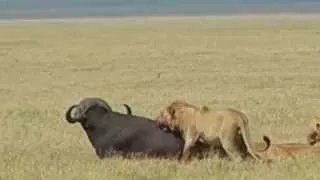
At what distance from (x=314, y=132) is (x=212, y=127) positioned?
5.52ft

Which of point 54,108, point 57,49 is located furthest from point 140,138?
point 57,49

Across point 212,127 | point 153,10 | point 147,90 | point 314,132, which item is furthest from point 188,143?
point 153,10

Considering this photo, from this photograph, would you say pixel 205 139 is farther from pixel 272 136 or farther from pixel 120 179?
pixel 272 136

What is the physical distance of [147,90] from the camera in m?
23.0

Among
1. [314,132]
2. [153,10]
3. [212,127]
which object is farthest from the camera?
[153,10]

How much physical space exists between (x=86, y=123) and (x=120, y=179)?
1.99 meters

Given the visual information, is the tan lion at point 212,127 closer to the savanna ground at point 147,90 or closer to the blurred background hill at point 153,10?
the savanna ground at point 147,90

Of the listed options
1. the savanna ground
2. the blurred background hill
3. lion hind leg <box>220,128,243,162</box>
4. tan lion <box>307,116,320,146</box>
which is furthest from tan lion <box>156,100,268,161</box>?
the blurred background hill

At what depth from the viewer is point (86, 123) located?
39.7ft

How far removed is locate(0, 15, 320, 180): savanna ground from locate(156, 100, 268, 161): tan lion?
9.4 inches

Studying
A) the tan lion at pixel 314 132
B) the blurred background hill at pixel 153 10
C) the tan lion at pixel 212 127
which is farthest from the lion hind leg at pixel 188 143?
the blurred background hill at pixel 153 10

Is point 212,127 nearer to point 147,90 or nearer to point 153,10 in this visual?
point 147,90

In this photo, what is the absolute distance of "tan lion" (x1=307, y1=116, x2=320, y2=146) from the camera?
12173 millimetres

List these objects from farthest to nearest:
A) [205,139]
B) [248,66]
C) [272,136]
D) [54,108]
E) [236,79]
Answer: [248,66], [236,79], [54,108], [272,136], [205,139]
